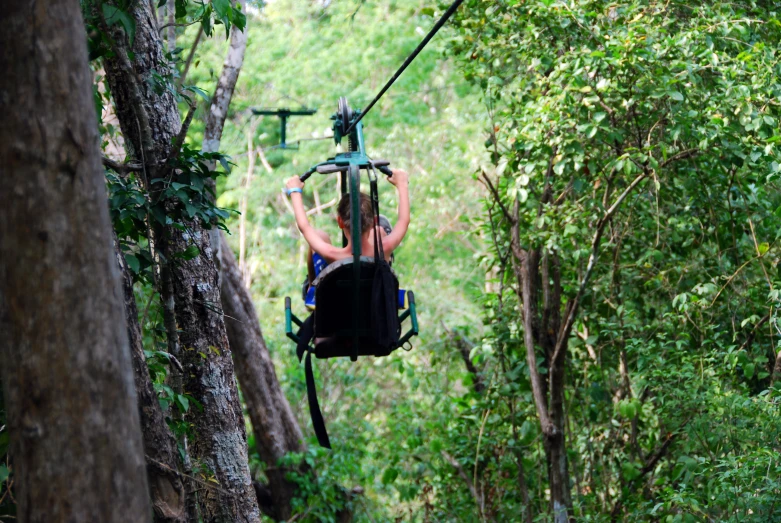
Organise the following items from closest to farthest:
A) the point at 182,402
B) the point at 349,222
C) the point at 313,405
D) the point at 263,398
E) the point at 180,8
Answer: the point at 182,402 → the point at 180,8 → the point at 349,222 → the point at 313,405 → the point at 263,398

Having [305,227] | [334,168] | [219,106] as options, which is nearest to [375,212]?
[334,168]

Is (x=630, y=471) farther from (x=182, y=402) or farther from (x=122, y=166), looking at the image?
(x=122, y=166)

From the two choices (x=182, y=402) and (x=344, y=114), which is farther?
(x=344, y=114)

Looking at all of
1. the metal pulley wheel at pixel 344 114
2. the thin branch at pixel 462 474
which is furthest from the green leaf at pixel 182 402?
the thin branch at pixel 462 474

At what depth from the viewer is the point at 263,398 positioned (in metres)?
7.75

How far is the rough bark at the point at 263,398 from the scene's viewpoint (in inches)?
293

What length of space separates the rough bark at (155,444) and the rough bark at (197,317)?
63 centimetres

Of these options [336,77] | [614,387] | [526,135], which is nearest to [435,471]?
[614,387]

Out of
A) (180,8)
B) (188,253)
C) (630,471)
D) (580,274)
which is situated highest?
(180,8)

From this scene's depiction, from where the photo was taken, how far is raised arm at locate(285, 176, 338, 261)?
3.80m

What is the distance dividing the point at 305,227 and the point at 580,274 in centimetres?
244

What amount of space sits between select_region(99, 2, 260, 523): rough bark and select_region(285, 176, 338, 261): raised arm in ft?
1.47

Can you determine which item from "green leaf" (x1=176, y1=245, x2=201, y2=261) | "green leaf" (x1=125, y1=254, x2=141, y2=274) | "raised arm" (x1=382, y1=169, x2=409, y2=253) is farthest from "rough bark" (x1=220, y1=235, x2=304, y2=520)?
"green leaf" (x1=125, y1=254, x2=141, y2=274)

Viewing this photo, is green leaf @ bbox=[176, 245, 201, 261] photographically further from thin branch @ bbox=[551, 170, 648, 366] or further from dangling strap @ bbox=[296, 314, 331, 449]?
thin branch @ bbox=[551, 170, 648, 366]
